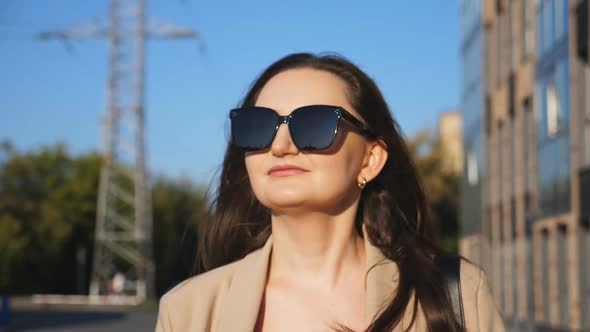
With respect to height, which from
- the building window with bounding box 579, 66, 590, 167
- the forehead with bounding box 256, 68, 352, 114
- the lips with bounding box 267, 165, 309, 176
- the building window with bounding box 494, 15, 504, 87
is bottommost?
the lips with bounding box 267, 165, 309, 176

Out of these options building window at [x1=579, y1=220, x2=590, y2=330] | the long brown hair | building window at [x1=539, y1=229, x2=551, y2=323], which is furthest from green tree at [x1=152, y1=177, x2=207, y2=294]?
the long brown hair

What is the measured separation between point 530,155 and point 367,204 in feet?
95.0

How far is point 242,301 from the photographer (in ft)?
10.3

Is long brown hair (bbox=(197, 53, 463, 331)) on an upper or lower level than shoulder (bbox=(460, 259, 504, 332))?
upper

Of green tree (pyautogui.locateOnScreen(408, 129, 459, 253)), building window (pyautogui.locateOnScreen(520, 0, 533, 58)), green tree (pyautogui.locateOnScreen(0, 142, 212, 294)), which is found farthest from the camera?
green tree (pyautogui.locateOnScreen(408, 129, 459, 253))

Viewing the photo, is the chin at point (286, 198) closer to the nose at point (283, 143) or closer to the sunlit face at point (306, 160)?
the sunlit face at point (306, 160)

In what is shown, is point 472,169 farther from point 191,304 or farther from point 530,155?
point 191,304

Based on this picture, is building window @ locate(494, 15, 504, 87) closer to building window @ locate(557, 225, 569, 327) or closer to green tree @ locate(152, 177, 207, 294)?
building window @ locate(557, 225, 569, 327)

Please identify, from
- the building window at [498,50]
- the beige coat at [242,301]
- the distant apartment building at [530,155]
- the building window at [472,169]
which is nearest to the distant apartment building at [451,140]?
the building window at [472,169]

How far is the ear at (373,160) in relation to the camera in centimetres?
336

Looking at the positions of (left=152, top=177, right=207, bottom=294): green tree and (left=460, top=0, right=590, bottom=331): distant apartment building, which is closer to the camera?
(left=460, top=0, right=590, bottom=331): distant apartment building

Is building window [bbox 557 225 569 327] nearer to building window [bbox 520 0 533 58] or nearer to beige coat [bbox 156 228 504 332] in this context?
building window [bbox 520 0 533 58]

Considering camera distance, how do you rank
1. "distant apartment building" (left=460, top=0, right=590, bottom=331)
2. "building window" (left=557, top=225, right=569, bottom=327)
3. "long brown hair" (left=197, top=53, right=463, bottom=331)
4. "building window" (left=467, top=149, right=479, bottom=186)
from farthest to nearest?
"building window" (left=467, top=149, right=479, bottom=186) < "building window" (left=557, top=225, right=569, bottom=327) < "distant apartment building" (left=460, top=0, right=590, bottom=331) < "long brown hair" (left=197, top=53, right=463, bottom=331)

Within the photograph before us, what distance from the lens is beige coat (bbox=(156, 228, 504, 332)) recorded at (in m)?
3.10
